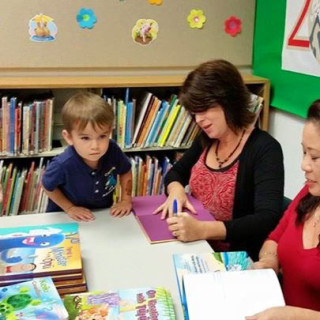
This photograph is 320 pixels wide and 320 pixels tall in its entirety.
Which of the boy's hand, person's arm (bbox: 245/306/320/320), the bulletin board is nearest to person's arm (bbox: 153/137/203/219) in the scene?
the boy's hand

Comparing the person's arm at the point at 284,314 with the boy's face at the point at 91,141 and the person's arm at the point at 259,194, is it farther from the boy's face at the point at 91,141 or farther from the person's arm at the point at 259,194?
the boy's face at the point at 91,141

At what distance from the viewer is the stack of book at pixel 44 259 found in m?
1.01

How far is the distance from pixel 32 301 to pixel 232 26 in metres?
2.25

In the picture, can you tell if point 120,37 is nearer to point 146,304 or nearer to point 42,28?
point 42,28

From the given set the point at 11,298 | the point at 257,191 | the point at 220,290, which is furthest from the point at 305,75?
the point at 11,298

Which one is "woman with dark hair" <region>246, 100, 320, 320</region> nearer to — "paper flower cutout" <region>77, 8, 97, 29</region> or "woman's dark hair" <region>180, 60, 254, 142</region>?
"woman's dark hair" <region>180, 60, 254, 142</region>

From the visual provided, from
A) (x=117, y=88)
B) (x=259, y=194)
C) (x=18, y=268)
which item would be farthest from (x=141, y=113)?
(x=18, y=268)

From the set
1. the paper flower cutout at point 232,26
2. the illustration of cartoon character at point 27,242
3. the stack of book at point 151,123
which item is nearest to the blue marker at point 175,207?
the illustration of cartoon character at point 27,242

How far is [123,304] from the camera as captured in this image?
95cm

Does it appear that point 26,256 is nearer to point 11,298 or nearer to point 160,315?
point 11,298

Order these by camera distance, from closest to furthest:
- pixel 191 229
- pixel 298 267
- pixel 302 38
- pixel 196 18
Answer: pixel 298 267, pixel 191 229, pixel 302 38, pixel 196 18

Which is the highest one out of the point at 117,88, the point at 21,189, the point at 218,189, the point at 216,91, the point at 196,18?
the point at 196,18

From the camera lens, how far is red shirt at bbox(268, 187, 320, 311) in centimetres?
115

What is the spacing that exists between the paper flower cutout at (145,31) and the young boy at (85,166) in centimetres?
104
